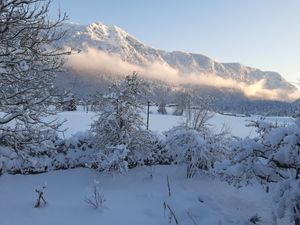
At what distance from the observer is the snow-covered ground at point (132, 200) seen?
9883 millimetres

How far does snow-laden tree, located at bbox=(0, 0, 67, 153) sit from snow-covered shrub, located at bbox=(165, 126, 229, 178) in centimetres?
649

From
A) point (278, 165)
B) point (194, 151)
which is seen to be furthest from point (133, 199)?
point (278, 165)

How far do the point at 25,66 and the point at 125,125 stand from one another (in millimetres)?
7852

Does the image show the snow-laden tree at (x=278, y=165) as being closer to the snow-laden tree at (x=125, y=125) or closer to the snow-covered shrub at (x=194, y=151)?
the snow-covered shrub at (x=194, y=151)

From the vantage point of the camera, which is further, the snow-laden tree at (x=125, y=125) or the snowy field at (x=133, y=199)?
the snow-laden tree at (x=125, y=125)

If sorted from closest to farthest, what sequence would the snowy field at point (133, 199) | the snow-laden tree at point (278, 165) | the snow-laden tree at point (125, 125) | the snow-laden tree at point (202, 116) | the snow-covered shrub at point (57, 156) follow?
the snow-laden tree at point (278, 165)
the snowy field at point (133, 199)
the snow-covered shrub at point (57, 156)
the snow-laden tree at point (125, 125)
the snow-laden tree at point (202, 116)

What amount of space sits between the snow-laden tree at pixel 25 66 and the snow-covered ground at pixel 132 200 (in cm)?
244

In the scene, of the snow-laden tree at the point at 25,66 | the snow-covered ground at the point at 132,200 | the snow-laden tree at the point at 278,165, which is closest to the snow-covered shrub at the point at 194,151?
the snow-covered ground at the point at 132,200

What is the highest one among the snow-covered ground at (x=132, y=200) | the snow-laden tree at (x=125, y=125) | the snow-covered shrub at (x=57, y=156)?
the snow-laden tree at (x=125, y=125)

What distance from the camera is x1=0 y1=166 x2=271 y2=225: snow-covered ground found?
988 cm

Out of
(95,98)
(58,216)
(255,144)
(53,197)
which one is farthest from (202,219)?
(95,98)

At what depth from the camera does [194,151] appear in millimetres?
14000

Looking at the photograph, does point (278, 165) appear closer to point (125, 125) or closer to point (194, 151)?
point (194, 151)

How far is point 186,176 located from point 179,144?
125 cm
